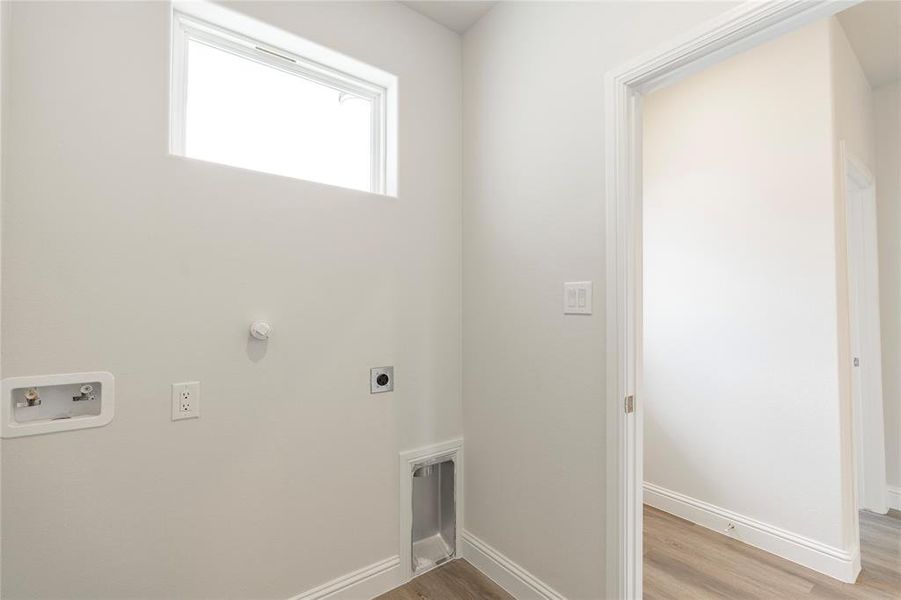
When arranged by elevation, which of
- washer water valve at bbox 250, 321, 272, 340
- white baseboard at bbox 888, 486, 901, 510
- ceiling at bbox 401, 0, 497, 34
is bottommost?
white baseboard at bbox 888, 486, 901, 510

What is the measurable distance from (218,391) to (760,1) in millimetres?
2117

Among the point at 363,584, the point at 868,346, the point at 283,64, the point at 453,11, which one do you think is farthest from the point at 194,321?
the point at 868,346

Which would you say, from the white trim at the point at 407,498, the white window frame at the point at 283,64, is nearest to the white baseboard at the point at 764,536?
the white trim at the point at 407,498

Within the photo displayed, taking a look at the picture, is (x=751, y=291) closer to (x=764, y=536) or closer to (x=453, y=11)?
(x=764, y=536)

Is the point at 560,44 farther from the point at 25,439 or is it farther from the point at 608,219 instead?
the point at 25,439

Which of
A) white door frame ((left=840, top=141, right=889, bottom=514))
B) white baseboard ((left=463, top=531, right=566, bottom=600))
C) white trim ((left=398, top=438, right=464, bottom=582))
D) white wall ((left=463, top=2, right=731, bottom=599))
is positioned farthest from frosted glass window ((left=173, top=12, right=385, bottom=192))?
white door frame ((left=840, top=141, right=889, bottom=514))

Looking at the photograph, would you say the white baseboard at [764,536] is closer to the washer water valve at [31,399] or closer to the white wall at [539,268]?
the white wall at [539,268]

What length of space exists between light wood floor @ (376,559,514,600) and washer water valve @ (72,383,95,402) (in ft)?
4.70

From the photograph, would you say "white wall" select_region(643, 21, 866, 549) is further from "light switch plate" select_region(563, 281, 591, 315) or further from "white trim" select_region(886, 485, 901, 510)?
"light switch plate" select_region(563, 281, 591, 315)

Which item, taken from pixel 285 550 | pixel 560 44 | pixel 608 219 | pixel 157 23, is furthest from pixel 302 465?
pixel 560 44

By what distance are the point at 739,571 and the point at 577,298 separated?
1676 millimetres

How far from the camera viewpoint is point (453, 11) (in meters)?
1.99

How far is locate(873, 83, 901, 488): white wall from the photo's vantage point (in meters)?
2.67

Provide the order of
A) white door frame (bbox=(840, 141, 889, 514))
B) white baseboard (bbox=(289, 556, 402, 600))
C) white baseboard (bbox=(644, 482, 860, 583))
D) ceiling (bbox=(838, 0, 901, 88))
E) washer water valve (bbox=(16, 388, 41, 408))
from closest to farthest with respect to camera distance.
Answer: washer water valve (bbox=(16, 388, 41, 408)) → white baseboard (bbox=(289, 556, 402, 600)) → white baseboard (bbox=(644, 482, 860, 583)) → ceiling (bbox=(838, 0, 901, 88)) → white door frame (bbox=(840, 141, 889, 514))
